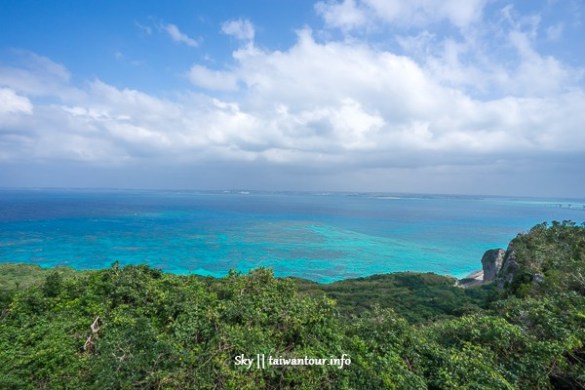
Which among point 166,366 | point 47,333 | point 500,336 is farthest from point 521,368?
point 47,333

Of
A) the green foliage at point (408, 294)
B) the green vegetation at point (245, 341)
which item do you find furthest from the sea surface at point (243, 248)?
the green vegetation at point (245, 341)

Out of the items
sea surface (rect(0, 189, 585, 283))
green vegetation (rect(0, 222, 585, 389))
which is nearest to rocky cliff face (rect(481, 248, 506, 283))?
sea surface (rect(0, 189, 585, 283))

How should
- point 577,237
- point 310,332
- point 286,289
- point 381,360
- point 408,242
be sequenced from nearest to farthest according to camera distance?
1. point 381,360
2. point 310,332
3. point 286,289
4. point 577,237
5. point 408,242

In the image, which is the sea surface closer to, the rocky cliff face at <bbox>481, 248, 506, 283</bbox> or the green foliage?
the rocky cliff face at <bbox>481, 248, 506, 283</bbox>

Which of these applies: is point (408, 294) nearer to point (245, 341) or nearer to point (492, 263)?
point (492, 263)

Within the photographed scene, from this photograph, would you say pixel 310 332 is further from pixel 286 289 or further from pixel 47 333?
pixel 47 333

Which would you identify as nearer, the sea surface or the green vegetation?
the green vegetation

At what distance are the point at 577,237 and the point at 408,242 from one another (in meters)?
42.6

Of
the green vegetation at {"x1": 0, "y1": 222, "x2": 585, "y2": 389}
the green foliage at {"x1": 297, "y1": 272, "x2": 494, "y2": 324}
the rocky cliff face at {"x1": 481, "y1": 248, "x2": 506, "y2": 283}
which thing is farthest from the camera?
the rocky cliff face at {"x1": 481, "y1": 248, "x2": 506, "y2": 283}

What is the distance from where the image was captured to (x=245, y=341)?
227 inches

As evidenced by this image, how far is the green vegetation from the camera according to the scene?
5254 millimetres

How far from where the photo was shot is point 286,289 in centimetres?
868

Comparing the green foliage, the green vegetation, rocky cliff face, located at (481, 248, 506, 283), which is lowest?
the green foliage

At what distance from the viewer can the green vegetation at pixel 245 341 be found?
5254 mm
